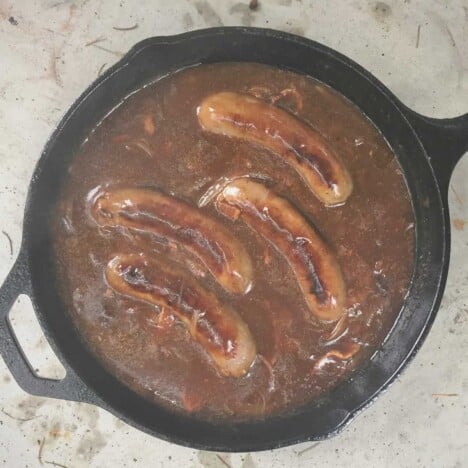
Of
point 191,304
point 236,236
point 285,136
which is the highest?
point 285,136

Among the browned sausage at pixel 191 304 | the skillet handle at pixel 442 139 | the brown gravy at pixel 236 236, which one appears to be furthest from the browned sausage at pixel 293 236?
the skillet handle at pixel 442 139

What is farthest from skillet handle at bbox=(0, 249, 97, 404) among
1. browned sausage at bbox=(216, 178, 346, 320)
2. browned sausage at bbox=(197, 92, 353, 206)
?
browned sausage at bbox=(197, 92, 353, 206)

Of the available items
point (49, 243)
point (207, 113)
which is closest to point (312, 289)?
point (207, 113)

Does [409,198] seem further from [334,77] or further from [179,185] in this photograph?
[179,185]

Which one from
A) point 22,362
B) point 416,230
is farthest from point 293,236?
point 22,362

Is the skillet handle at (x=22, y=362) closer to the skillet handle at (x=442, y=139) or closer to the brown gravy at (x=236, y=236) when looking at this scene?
the brown gravy at (x=236, y=236)

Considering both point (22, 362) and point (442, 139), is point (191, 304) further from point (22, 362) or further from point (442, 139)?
point (442, 139)
